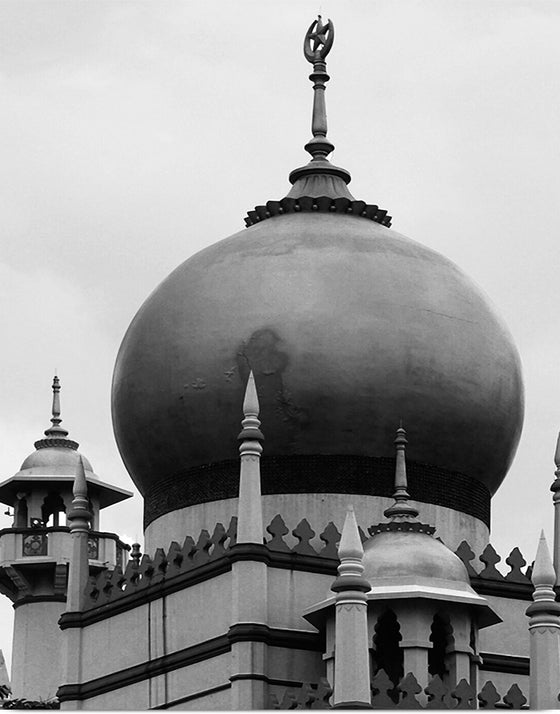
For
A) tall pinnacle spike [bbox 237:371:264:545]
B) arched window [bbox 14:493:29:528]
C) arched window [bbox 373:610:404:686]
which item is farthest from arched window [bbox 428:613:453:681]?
arched window [bbox 14:493:29:528]

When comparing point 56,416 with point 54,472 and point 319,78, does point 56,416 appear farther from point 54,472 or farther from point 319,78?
point 319,78

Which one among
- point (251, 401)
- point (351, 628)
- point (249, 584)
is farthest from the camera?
point (251, 401)

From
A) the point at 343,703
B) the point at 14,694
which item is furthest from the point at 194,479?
the point at 14,694

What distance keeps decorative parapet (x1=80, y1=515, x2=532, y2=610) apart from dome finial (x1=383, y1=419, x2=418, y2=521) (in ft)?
2.05

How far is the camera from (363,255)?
3092cm

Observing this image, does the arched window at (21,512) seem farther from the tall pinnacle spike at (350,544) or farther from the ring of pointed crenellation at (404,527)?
the tall pinnacle spike at (350,544)

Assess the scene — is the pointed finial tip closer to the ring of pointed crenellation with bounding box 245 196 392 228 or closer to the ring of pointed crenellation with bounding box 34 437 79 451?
the ring of pointed crenellation with bounding box 245 196 392 228

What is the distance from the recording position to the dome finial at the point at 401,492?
94.1ft

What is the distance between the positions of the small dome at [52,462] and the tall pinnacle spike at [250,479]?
16467 mm

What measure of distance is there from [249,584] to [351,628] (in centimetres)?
230

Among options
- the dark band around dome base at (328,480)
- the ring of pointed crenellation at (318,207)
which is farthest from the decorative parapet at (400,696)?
the ring of pointed crenellation at (318,207)

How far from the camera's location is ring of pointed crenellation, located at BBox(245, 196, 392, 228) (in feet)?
105

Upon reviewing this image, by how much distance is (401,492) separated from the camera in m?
29.0

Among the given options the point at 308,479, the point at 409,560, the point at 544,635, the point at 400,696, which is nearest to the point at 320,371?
the point at 308,479
